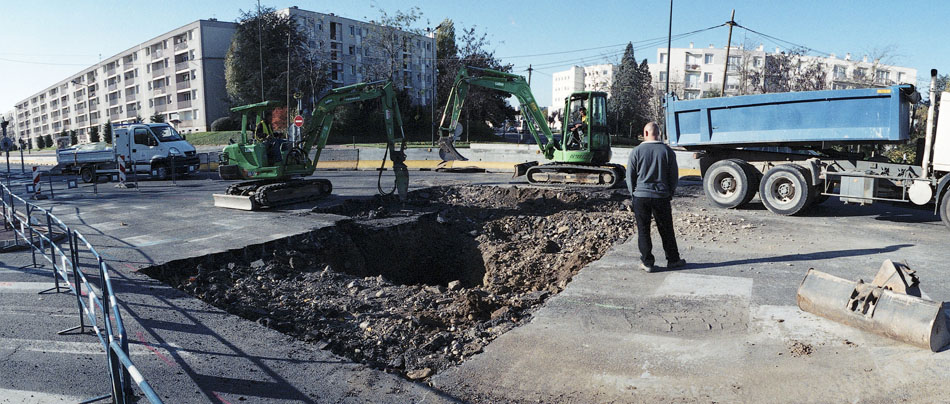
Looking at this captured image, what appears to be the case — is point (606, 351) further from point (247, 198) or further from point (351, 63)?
point (351, 63)

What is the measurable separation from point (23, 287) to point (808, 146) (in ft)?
44.0

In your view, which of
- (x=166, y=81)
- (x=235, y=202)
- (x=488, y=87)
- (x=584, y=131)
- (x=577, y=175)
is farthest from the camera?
(x=166, y=81)

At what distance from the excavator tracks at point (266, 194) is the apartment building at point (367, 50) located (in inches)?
1285

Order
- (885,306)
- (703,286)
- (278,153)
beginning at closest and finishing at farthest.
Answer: (885,306)
(703,286)
(278,153)

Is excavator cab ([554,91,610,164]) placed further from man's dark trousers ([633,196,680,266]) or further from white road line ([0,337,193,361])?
white road line ([0,337,193,361])

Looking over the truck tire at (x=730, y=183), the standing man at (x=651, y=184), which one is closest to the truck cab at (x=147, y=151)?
the truck tire at (x=730, y=183)

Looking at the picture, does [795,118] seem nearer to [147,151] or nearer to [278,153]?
[278,153]

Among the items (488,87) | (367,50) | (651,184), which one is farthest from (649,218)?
(367,50)

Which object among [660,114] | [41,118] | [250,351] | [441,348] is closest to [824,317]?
[441,348]

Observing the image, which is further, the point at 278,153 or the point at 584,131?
the point at 584,131

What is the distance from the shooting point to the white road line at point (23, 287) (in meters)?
6.65

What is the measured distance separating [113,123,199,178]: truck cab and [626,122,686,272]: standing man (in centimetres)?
2022

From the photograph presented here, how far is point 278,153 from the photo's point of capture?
1357 cm

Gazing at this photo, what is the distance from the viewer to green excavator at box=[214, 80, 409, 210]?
13.0 metres
